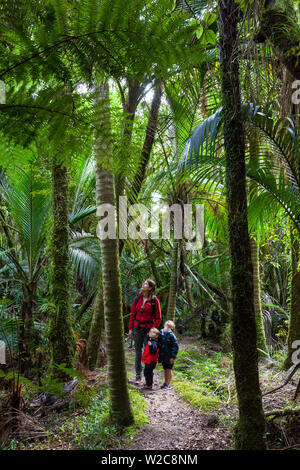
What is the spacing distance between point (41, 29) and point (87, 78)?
0.37 meters

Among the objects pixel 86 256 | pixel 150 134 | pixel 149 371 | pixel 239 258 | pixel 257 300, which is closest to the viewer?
pixel 239 258

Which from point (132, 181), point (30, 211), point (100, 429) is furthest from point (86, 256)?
point (100, 429)

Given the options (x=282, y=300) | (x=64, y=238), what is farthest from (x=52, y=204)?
(x=282, y=300)

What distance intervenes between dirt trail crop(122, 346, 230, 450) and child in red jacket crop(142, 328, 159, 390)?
344 mm

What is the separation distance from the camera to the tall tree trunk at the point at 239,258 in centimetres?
230

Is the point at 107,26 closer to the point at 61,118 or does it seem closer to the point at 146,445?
the point at 61,118

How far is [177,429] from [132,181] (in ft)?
9.10

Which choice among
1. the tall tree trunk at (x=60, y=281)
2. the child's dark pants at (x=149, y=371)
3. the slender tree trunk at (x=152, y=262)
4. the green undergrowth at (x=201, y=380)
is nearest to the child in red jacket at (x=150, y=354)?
the child's dark pants at (x=149, y=371)

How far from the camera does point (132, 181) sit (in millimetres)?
3639

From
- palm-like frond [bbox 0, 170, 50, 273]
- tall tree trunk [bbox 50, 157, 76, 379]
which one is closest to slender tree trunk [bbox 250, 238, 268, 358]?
tall tree trunk [bbox 50, 157, 76, 379]

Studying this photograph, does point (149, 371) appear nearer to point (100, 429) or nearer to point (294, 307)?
point (100, 429)

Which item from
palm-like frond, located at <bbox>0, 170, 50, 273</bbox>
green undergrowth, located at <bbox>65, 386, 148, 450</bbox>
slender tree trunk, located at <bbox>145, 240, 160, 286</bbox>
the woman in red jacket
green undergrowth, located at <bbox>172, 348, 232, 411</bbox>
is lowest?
green undergrowth, located at <bbox>172, 348, 232, 411</bbox>

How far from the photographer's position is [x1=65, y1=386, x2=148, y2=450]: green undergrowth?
3117 mm

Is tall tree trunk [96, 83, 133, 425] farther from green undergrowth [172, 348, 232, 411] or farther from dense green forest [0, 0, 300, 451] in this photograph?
green undergrowth [172, 348, 232, 411]
